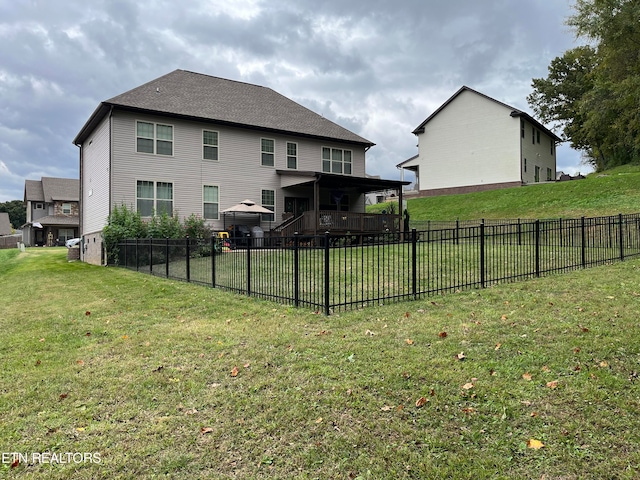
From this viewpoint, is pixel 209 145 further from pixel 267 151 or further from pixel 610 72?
pixel 610 72

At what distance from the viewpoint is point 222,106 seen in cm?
2155

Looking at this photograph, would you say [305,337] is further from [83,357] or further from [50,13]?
[50,13]

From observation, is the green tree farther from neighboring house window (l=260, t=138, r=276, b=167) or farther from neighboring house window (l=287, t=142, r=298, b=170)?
neighboring house window (l=287, t=142, r=298, b=170)

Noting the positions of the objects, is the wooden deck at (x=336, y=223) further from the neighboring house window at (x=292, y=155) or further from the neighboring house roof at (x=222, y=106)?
the neighboring house roof at (x=222, y=106)

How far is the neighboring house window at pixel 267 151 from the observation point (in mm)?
21625

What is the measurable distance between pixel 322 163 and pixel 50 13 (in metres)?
14.0

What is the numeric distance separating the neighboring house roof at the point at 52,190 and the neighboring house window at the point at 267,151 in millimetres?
36631

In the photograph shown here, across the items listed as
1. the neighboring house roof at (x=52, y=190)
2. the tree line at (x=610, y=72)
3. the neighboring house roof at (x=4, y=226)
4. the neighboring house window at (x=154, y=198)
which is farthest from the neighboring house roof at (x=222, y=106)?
the neighboring house roof at (x=4, y=226)

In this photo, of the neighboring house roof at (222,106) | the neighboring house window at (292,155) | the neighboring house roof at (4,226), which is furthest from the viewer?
the neighboring house roof at (4,226)

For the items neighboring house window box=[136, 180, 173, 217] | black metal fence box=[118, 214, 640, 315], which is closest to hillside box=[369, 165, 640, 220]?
black metal fence box=[118, 214, 640, 315]

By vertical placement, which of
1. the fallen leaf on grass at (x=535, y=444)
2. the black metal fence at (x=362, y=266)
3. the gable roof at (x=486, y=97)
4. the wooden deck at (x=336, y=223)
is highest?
the gable roof at (x=486, y=97)

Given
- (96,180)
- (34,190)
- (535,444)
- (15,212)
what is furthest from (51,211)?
(535,444)

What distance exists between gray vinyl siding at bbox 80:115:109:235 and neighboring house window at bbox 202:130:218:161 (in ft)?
14.0

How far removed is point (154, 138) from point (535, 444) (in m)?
19.5
